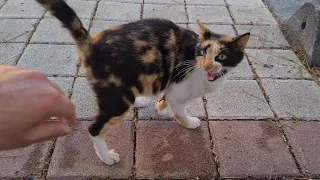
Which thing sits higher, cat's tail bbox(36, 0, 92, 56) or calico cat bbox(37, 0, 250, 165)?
cat's tail bbox(36, 0, 92, 56)

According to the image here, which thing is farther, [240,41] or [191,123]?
[191,123]

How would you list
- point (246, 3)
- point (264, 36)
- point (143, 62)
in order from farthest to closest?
point (246, 3), point (264, 36), point (143, 62)

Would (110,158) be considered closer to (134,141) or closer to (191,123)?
(134,141)

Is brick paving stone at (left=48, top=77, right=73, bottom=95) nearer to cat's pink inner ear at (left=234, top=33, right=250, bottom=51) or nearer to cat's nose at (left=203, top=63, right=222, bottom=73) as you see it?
cat's nose at (left=203, top=63, right=222, bottom=73)

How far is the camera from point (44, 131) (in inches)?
32.3

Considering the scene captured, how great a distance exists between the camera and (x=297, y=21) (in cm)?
370

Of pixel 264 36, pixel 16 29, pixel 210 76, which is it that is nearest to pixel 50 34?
pixel 16 29

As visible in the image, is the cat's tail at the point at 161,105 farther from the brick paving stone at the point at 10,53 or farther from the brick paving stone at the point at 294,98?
the brick paving stone at the point at 10,53

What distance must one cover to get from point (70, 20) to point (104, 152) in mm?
915

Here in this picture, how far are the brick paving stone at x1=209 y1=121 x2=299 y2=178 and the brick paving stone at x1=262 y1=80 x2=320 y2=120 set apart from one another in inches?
10.1

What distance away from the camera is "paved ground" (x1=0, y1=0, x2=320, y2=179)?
2309mm

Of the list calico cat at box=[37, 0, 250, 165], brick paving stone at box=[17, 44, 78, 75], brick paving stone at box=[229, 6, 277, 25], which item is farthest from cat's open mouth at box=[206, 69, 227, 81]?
brick paving stone at box=[229, 6, 277, 25]

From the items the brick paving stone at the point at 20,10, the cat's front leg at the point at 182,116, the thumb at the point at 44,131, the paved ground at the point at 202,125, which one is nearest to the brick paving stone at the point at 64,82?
the paved ground at the point at 202,125

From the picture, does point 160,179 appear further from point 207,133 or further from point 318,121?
point 318,121
